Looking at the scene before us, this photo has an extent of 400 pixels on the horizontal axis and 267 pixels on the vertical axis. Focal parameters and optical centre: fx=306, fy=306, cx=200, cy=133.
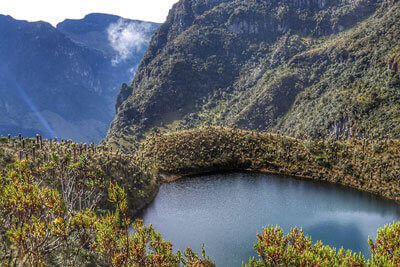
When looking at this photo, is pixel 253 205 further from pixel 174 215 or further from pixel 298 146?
pixel 298 146

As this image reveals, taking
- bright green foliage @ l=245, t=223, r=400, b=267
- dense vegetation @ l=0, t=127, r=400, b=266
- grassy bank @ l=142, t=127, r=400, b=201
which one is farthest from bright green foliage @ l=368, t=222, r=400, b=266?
grassy bank @ l=142, t=127, r=400, b=201

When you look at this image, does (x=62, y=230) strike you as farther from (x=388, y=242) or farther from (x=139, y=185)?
(x=139, y=185)

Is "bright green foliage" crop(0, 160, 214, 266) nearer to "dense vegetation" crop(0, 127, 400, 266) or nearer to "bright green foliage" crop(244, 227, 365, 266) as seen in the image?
"dense vegetation" crop(0, 127, 400, 266)

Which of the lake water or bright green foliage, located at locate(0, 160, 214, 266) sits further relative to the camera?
the lake water

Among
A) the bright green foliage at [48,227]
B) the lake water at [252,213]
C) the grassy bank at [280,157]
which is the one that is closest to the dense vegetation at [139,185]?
the bright green foliage at [48,227]

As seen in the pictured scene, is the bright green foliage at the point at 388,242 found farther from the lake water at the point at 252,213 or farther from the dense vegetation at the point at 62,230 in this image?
the dense vegetation at the point at 62,230
